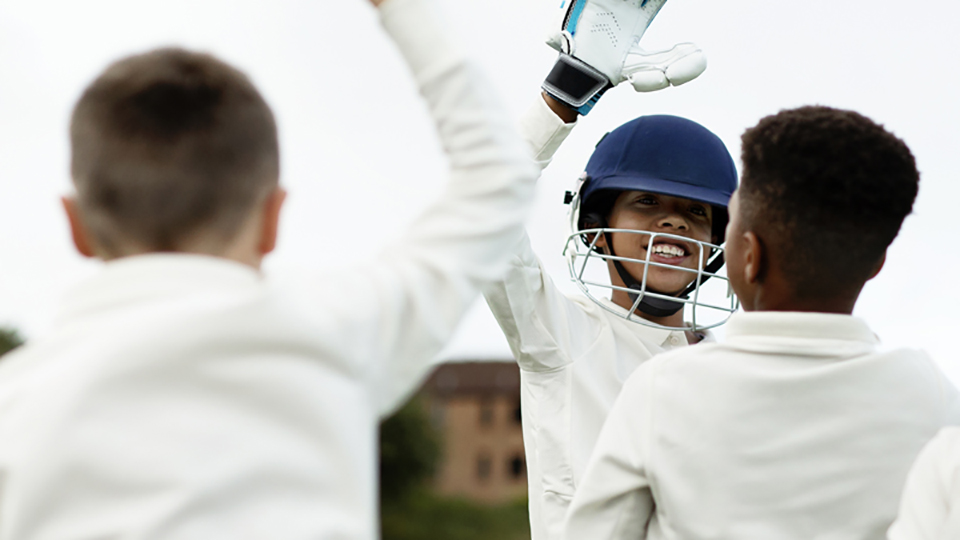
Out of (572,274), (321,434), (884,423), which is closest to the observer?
(321,434)

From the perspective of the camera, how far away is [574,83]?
287 centimetres

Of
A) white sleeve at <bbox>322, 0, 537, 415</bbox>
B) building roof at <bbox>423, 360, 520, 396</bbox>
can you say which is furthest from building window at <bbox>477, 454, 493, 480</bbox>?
white sleeve at <bbox>322, 0, 537, 415</bbox>

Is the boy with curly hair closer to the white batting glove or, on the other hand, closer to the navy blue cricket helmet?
the white batting glove

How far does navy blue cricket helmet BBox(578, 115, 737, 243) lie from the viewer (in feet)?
10.1

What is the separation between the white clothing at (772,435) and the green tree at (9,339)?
32682mm

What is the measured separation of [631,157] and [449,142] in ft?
5.98

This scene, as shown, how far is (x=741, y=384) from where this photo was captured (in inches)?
68.2

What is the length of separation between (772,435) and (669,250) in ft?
4.49

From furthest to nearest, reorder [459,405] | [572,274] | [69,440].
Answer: [459,405], [572,274], [69,440]

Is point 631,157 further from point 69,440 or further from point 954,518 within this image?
point 69,440

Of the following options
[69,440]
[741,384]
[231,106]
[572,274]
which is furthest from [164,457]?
[572,274]

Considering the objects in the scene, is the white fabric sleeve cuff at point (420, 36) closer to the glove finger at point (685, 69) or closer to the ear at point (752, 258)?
the ear at point (752, 258)

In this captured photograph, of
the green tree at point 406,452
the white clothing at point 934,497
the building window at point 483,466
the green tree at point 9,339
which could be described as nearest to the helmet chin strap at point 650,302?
the white clothing at point 934,497

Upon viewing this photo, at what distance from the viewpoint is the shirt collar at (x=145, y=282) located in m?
1.22
